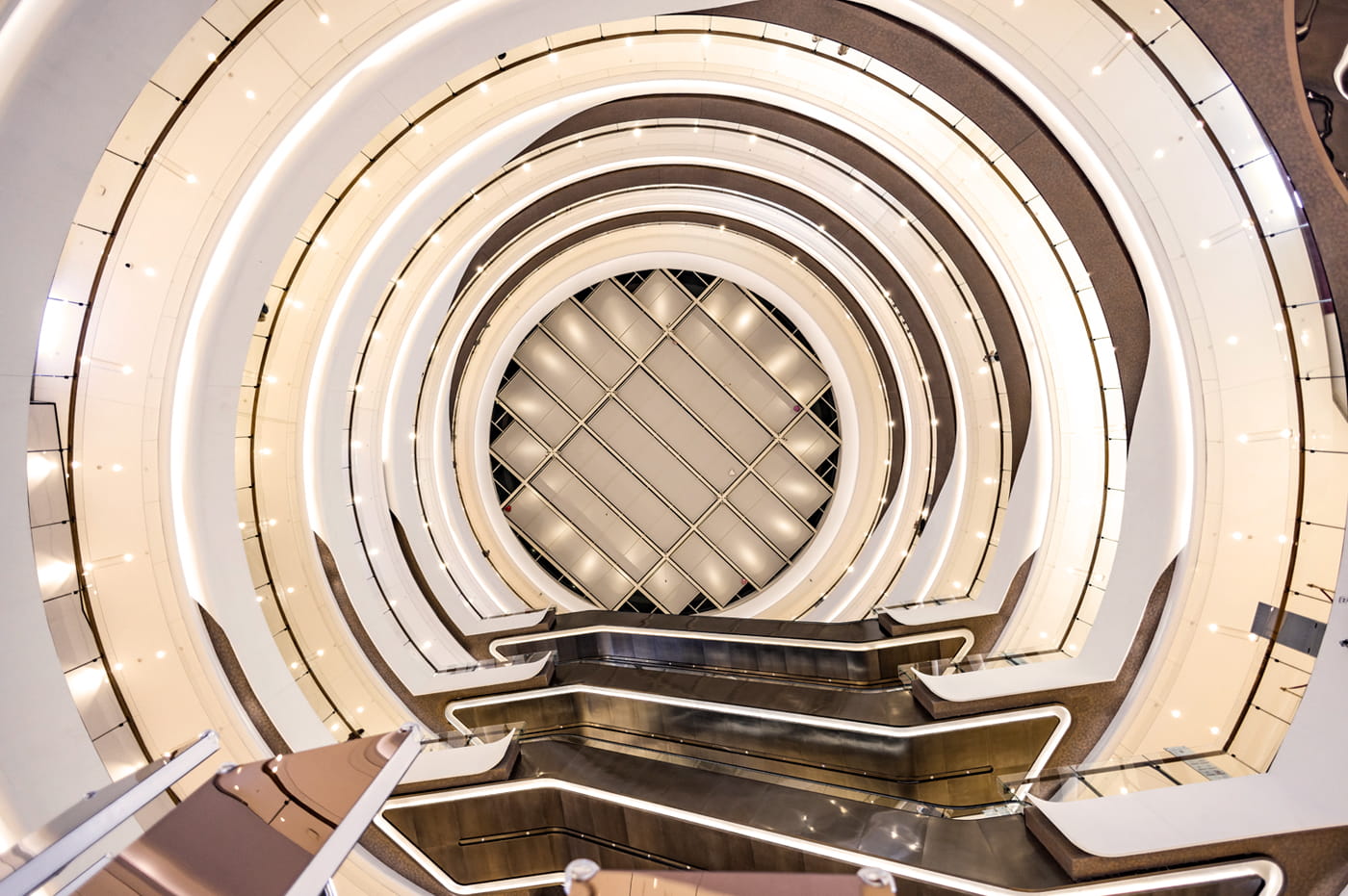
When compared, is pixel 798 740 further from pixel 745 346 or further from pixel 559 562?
pixel 745 346

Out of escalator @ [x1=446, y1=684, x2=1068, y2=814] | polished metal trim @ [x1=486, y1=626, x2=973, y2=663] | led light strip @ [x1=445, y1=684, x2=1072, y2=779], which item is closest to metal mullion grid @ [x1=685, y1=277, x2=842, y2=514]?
polished metal trim @ [x1=486, y1=626, x2=973, y2=663]

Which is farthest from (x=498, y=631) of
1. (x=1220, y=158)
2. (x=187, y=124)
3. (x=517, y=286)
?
(x=1220, y=158)

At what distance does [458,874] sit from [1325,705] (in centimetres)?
1001

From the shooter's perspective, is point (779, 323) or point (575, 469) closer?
point (779, 323)

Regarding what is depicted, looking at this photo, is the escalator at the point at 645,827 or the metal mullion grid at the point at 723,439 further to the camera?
the metal mullion grid at the point at 723,439

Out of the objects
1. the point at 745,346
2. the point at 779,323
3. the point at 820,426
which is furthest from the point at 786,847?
the point at 779,323

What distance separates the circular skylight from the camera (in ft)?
53.5

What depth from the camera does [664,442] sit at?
16.7 m

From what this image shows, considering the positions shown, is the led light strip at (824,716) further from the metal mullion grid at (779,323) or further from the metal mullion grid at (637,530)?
the metal mullion grid at (779,323)

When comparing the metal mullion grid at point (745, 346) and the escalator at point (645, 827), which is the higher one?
the metal mullion grid at point (745, 346)

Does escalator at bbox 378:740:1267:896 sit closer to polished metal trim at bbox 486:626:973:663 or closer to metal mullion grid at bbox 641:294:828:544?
polished metal trim at bbox 486:626:973:663

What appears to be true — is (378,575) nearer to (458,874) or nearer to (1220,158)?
(458,874)

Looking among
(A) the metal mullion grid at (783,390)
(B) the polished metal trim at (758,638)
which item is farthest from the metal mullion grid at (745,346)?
(B) the polished metal trim at (758,638)

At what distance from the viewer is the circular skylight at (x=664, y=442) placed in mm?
16312
